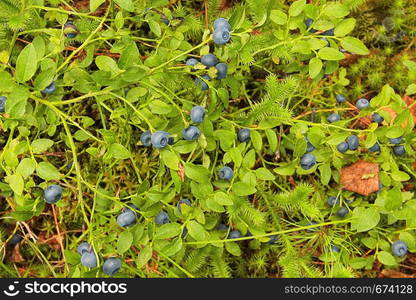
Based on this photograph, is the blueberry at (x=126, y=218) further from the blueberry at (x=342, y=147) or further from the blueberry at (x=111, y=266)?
the blueberry at (x=342, y=147)

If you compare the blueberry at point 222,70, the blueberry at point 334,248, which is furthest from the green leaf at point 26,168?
the blueberry at point 334,248

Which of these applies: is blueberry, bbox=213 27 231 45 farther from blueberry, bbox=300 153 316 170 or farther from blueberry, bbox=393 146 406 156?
blueberry, bbox=393 146 406 156

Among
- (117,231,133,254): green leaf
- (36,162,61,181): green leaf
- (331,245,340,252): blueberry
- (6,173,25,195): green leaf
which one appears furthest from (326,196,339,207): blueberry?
(6,173,25,195): green leaf

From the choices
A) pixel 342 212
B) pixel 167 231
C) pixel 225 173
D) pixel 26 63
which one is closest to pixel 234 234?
pixel 225 173

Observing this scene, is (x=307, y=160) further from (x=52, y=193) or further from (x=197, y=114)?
(x=52, y=193)

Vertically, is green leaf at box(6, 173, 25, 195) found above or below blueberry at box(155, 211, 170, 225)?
above

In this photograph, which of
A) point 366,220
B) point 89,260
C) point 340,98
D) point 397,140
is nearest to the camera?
point 89,260
